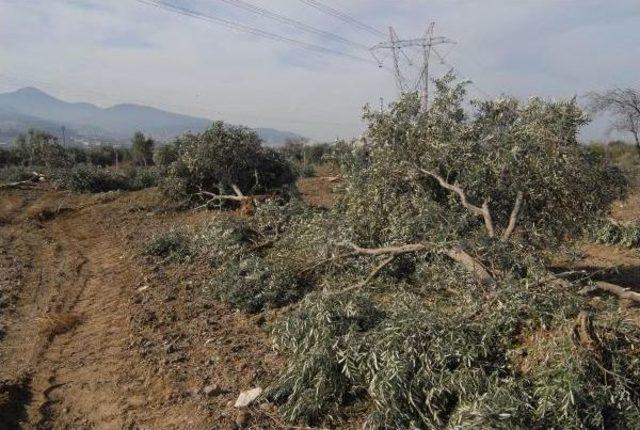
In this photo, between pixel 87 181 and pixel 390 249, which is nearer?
pixel 390 249

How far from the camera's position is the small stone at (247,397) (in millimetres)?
3998

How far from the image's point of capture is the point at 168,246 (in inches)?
328

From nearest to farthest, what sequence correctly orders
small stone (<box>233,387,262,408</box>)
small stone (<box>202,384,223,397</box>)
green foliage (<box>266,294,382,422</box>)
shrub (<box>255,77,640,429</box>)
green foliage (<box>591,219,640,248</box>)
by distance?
shrub (<box>255,77,640,429</box>), green foliage (<box>266,294,382,422</box>), small stone (<box>233,387,262,408</box>), small stone (<box>202,384,223,397</box>), green foliage (<box>591,219,640,248</box>)

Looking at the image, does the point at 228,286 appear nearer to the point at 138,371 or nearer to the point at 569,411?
the point at 138,371

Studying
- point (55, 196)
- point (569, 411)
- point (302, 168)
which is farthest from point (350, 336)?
point (302, 168)

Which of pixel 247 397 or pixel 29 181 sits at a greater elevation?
pixel 247 397

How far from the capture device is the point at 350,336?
3898 mm

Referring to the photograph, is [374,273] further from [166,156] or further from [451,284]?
[166,156]

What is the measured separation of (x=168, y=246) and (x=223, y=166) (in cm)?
424

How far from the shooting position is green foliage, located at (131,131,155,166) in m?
29.2

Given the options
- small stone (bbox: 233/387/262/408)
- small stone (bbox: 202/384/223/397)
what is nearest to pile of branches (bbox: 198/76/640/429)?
small stone (bbox: 233/387/262/408)

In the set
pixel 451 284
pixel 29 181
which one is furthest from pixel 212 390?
pixel 29 181

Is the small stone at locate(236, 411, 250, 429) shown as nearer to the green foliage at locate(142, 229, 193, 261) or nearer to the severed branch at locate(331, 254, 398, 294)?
the severed branch at locate(331, 254, 398, 294)

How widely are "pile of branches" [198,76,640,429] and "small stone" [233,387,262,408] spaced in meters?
0.19
